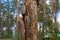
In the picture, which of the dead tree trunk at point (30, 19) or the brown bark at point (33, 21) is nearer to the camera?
the dead tree trunk at point (30, 19)

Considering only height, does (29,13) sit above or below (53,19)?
above

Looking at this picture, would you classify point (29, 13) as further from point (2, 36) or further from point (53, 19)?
point (2, 36)

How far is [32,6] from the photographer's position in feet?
14.6

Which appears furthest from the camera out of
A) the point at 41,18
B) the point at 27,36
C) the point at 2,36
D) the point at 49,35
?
the point at 2,36

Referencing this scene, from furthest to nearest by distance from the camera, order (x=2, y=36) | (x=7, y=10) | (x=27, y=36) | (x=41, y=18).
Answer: (x=7, y=10) < (x=2, y=36) < (x=41, y=18) < (x=27, y=36)

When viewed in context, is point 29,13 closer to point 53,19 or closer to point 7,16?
point 53,19

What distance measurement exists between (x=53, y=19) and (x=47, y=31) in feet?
5.26

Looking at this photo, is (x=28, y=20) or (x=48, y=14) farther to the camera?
(x=48, y=14)

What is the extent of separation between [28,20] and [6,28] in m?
7.59

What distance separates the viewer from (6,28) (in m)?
11.8

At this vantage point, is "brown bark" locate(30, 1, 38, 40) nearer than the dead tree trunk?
No

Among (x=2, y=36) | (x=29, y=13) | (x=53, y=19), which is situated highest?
(x=29, y=13)

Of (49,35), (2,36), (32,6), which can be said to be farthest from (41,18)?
(32,6)

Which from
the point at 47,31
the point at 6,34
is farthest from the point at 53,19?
the point at 6,34
